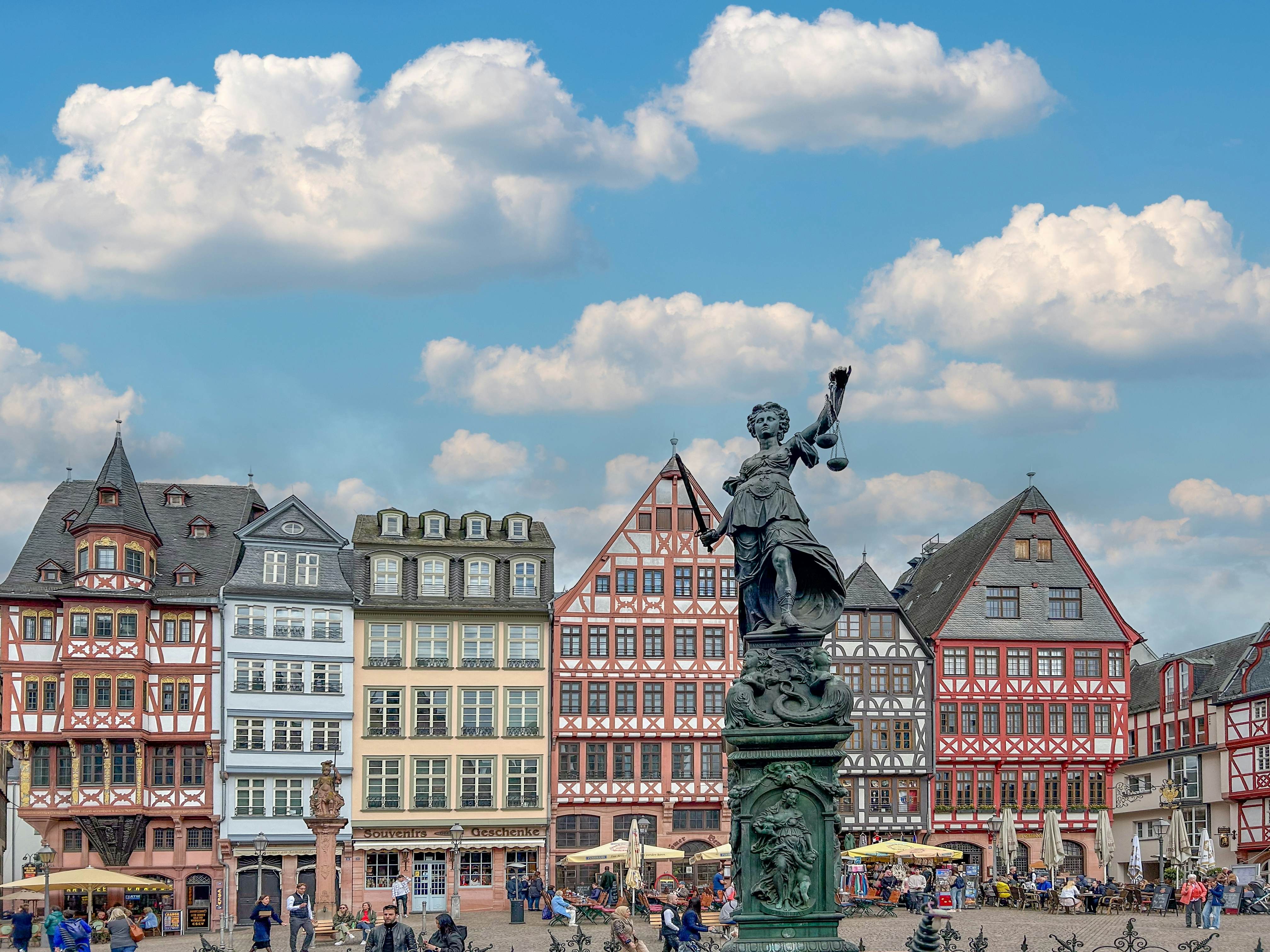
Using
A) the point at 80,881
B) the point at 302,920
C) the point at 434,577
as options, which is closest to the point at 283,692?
the point at 434,577

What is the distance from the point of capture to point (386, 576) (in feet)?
188

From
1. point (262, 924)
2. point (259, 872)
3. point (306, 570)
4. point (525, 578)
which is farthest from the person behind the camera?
point (525, 578)

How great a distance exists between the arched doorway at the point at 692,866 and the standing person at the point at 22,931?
24520 millimetres

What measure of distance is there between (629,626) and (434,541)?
22.8 ft

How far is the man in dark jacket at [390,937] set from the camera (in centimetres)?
2167

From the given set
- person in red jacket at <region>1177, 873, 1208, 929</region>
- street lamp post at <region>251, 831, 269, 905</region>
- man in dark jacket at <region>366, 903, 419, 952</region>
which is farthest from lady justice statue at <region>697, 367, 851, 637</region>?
street lamp post at <region>251, 831, 269, 905</region>

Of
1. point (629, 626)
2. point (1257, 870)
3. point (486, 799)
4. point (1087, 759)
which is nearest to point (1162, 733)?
point (1087, 759)

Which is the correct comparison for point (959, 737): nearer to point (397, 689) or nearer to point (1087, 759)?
point (1087, 759)

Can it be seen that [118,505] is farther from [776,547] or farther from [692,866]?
[776,547]

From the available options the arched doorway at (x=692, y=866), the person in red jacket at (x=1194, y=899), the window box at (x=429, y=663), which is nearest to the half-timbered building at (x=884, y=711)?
the arched doorway at (x=692, y=866)

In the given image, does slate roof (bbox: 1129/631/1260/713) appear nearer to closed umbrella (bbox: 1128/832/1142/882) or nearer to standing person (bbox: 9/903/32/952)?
closed umbrella (bbox: 1128/832/1142/882)

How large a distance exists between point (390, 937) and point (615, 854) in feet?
80.3

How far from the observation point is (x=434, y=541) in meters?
57.8

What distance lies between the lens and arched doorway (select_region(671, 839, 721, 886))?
2222 inches
